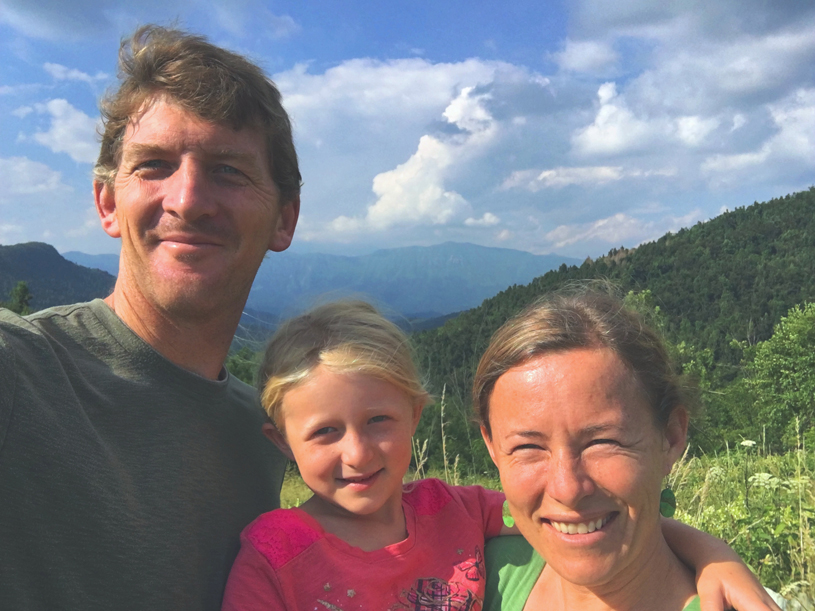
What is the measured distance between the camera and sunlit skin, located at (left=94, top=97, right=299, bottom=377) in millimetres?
2154

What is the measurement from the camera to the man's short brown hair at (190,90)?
2.21 m

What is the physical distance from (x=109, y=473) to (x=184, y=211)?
3.00ft

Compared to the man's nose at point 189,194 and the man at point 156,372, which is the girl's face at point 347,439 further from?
the man's nose at point 189,194

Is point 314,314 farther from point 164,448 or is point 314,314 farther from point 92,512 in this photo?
point 92,512

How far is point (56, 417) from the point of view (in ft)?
5.40

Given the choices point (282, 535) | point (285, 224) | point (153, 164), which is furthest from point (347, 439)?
point (153, 164)

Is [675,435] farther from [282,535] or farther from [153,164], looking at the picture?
[153,164]

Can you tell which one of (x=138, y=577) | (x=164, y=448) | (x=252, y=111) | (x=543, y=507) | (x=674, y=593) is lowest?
(x=674, y=593)

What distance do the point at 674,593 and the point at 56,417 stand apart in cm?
180

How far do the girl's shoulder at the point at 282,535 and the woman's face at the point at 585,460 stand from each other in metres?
0.70

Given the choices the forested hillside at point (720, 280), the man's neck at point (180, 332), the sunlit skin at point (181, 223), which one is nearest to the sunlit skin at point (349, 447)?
the man's neck at point (180, 332)

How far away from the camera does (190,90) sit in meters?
2.19

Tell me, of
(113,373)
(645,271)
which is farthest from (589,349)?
(645,271)

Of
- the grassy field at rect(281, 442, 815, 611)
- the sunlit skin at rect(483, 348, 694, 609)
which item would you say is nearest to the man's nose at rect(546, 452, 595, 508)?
the sunlit skin at rect(483, 348, 694, 609)
